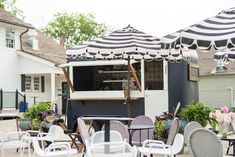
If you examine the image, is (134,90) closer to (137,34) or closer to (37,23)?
(137,34)

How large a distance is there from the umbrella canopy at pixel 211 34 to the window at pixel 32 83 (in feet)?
60.8

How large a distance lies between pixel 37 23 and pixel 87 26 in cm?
649

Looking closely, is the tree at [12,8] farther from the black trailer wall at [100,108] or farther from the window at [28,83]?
the black trailer wall at [100,108]

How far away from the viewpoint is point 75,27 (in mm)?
52344

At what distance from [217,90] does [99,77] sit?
641 inches

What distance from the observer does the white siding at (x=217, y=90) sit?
28864mm

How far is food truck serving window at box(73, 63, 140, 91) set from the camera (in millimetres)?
14430

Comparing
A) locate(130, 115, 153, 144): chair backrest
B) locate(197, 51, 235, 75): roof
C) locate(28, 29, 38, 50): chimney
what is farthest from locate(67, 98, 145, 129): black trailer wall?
locate(197, 51, 235, 75): roof

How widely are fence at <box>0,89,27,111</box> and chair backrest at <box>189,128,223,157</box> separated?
17.0 m

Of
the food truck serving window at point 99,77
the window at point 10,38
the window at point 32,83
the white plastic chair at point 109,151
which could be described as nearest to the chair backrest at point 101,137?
the white plastic chair at point 109,151

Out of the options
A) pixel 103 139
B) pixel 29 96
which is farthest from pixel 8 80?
pixel 103 139

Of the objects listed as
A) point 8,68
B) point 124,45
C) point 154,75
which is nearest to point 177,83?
point 154,75

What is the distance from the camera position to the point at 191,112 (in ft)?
33.0

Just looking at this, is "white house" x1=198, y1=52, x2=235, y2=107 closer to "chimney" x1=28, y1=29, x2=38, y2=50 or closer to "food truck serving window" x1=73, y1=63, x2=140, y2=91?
"chimney" x1=28, y1=29, x2=38, y2=50
